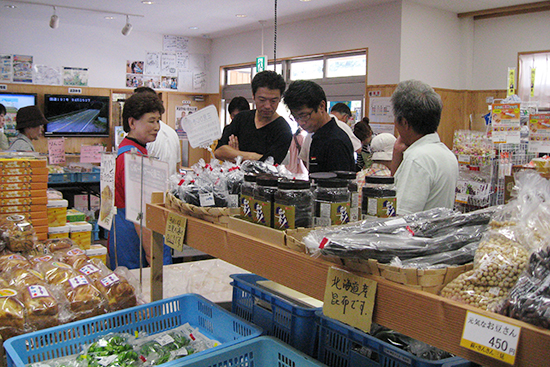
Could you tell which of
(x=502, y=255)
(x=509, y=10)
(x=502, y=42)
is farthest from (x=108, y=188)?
(x=502, y=42)

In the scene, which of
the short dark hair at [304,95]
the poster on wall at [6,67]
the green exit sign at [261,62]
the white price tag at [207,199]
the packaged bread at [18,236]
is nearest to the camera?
the white price tag at [207,199]

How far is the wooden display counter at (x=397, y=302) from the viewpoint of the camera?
744mm

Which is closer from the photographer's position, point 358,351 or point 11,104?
point 358,351

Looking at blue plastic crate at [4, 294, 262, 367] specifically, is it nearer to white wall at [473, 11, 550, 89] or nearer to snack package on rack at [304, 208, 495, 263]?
snack package on rack at [304, 208, 495, 263]

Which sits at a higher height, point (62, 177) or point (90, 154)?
point (90, 154)

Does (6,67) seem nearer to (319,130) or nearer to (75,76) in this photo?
(75,76)

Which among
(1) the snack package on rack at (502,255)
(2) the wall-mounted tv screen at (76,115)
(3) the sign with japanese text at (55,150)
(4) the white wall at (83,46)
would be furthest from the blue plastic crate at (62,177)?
(1) the snack package on rack at (502,255)

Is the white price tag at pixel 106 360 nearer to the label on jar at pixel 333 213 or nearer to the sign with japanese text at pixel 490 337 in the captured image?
the label on jar at pixel 333 213

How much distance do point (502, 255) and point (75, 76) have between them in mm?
9224

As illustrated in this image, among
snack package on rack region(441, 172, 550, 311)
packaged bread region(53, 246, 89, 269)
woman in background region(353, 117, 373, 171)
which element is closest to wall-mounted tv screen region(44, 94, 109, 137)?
woman in background region(353, 117, 373, 171)

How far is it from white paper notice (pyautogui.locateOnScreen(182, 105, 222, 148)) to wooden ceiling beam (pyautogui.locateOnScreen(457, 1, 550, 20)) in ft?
19.0

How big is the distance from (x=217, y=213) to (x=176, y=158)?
2.97 m

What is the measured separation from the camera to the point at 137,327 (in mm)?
1690

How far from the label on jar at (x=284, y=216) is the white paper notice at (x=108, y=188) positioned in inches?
55.3
